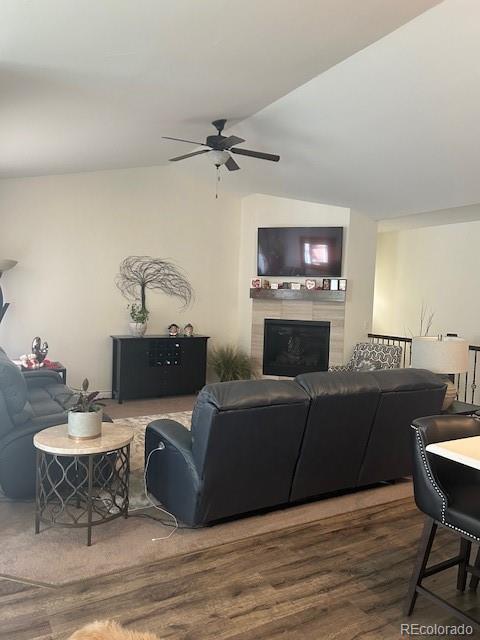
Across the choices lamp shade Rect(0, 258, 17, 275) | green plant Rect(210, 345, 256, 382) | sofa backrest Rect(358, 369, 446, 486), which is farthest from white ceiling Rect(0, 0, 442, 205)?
green plant Rect(210, 345, 256, 382)

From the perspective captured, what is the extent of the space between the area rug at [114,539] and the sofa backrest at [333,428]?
7.0 inches

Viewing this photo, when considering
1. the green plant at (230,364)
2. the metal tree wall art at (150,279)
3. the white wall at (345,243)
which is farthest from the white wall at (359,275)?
the metal tree wall art at (150,279)

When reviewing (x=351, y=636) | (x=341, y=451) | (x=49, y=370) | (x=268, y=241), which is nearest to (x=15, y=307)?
(x=49, y=370)

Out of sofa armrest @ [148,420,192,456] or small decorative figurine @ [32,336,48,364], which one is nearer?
sofa armrest @ [148,420,192,456]

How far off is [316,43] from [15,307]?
471cm

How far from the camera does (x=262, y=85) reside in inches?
158

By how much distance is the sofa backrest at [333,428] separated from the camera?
3203mm

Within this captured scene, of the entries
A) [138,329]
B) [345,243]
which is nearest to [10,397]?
[138,329]

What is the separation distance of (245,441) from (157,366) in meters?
4.13

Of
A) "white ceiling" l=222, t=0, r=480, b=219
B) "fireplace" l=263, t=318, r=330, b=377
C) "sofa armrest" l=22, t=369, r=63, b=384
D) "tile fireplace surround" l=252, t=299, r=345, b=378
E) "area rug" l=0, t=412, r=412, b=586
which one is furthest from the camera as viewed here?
"fireplace" l=263, t=318, r=330, b=377

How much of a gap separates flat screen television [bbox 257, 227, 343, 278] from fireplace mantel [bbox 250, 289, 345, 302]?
26 centimetres

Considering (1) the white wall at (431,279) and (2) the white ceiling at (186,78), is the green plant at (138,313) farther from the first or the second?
(1) the white wall at (431,279)

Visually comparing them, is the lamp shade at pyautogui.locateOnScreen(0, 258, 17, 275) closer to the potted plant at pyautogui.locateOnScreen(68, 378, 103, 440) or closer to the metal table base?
the metal table base

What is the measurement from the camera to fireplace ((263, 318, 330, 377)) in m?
7.48
